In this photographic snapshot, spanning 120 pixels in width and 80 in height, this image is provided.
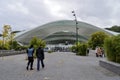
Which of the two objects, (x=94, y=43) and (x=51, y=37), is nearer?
(x=94, y=43)

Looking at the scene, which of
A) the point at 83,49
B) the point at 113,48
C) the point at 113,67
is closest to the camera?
the point at 113,67

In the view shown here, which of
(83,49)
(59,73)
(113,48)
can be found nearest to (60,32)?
(83,49)

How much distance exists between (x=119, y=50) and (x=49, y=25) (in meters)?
116

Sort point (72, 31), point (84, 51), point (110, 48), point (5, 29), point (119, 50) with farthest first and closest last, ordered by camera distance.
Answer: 1. point (72, 31)
2. point (5, 29)
3. point (84, 51)
4. point (110, 48)
5. point (119, 50)

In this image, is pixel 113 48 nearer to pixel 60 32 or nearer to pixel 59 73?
pixel 59 73

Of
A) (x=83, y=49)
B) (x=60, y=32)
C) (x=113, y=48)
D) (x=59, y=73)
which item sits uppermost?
(x=60, y=32)

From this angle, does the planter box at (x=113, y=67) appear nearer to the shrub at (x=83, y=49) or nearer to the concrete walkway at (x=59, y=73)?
the concrete walkway at (x=59, y=73)

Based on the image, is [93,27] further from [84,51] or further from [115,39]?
[115,39]

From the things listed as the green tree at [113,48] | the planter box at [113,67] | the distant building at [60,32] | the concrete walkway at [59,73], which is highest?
the distant building at [60,32]

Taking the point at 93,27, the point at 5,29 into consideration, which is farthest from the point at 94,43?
the point at 93,27

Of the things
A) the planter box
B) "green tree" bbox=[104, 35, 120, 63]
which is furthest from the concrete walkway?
"green tree" bbox=[104, 35, 120, 63]

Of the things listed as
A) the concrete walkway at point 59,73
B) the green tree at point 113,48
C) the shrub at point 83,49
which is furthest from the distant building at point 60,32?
the green tree at point 113,48

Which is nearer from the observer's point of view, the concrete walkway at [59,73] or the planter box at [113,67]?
the concrete walkway at [59,73]

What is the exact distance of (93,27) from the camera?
13288 cm
